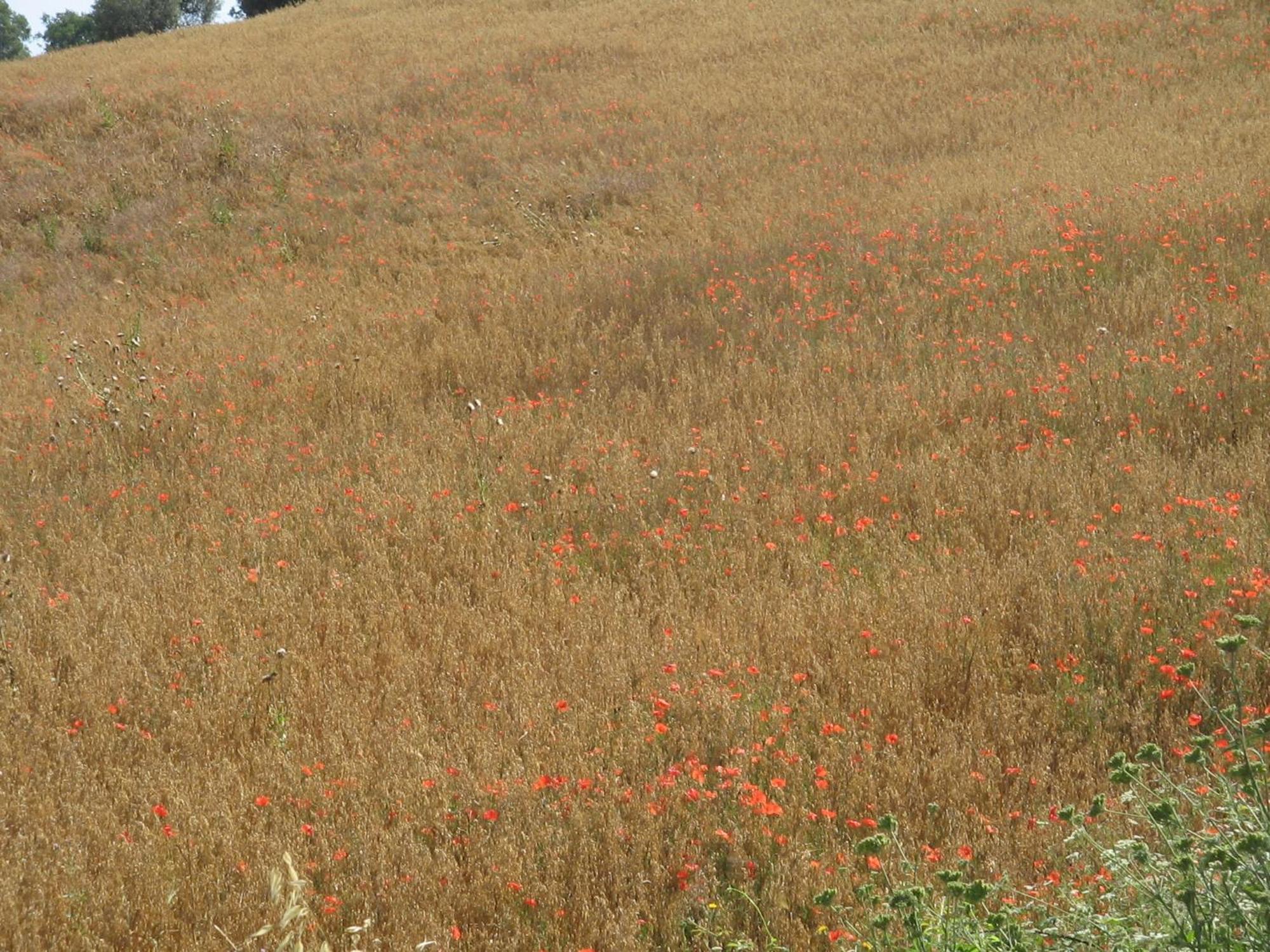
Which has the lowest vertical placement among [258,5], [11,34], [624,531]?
[624,531]

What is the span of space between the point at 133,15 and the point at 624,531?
2179 inches

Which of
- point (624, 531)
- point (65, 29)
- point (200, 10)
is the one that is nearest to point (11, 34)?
point (65, 29)

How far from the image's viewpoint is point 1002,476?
6074 mm

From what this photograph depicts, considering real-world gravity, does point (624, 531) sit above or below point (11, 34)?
below

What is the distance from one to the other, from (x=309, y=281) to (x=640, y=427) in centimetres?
669

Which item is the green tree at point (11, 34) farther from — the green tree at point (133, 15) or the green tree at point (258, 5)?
the green tree at point (258, 5)

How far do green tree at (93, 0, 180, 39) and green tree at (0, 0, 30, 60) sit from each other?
2892 cm

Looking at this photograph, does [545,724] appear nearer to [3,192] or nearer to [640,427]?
[640,427]

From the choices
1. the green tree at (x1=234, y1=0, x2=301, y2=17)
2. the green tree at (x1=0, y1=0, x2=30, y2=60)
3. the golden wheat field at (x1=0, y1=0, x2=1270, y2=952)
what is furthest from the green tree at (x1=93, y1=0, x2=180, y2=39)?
the golden wheat field at (x1=0, y1=0, x2=1270, y2=952)

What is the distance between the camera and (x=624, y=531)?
6.11 m

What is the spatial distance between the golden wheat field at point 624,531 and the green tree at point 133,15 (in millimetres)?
42894

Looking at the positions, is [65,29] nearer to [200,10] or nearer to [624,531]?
[200,10]

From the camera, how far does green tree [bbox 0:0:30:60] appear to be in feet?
250

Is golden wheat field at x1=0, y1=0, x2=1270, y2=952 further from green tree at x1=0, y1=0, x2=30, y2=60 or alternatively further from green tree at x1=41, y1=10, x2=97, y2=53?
green tree at x1=0, y1=0, x2=30, y2=60
